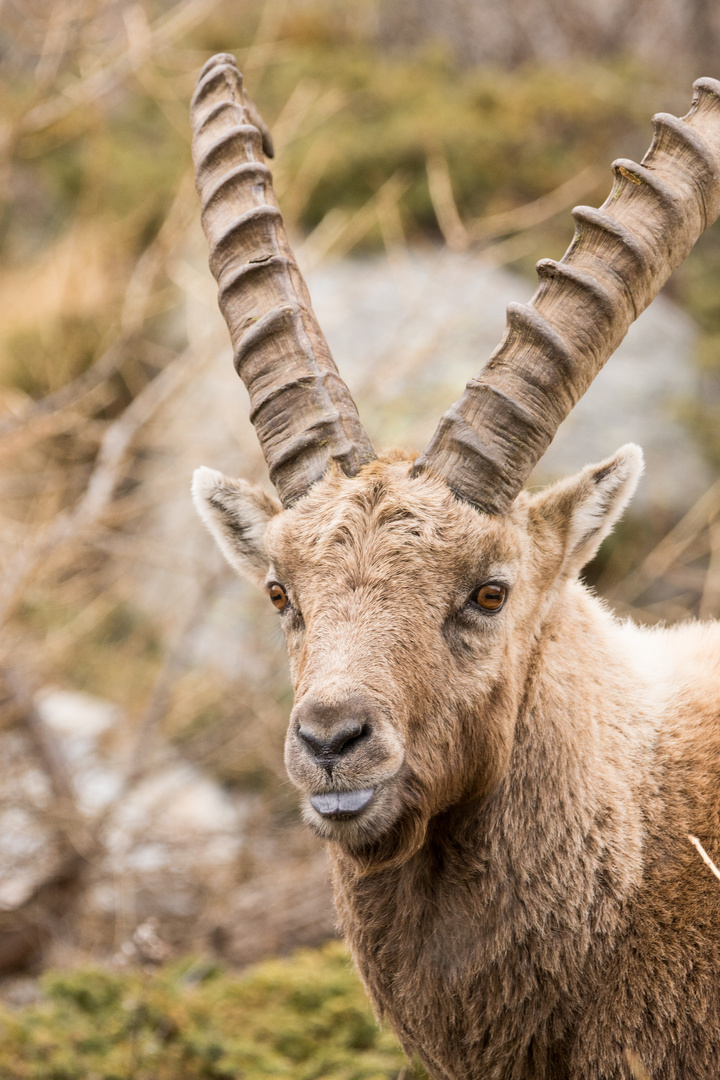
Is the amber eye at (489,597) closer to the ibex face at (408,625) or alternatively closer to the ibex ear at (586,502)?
the ibex face at (408,625)

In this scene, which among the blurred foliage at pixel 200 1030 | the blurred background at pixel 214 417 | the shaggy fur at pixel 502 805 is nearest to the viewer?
the shaggy fur at pixel 502 805

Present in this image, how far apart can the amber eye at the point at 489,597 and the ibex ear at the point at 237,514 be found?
116 cm

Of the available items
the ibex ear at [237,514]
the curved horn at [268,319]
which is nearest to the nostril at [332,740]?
the curved horn at [268,319]

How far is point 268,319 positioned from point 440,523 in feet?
3.82

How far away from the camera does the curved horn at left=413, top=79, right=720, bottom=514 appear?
3711 millimetres

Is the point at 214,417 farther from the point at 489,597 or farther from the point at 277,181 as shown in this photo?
the point at 489,597

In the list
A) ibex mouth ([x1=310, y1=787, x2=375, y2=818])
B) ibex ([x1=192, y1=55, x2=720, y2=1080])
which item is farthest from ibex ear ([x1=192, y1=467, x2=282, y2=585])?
ibex mouth ([x1=310, y1=787, x2=375, y2=818])

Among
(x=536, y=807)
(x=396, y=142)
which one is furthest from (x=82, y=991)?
(x=396, y=142)

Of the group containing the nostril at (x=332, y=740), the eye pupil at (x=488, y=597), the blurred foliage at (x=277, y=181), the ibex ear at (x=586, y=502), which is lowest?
the nostril at (x=332, y=740)

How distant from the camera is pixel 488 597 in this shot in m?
3.70

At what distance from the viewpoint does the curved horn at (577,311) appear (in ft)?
12.2

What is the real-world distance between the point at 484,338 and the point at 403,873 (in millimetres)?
9958

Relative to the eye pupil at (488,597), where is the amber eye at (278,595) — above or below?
above

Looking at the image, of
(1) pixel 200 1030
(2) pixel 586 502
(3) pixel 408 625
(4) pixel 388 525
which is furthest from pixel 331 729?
(1) pixel 200 1030
